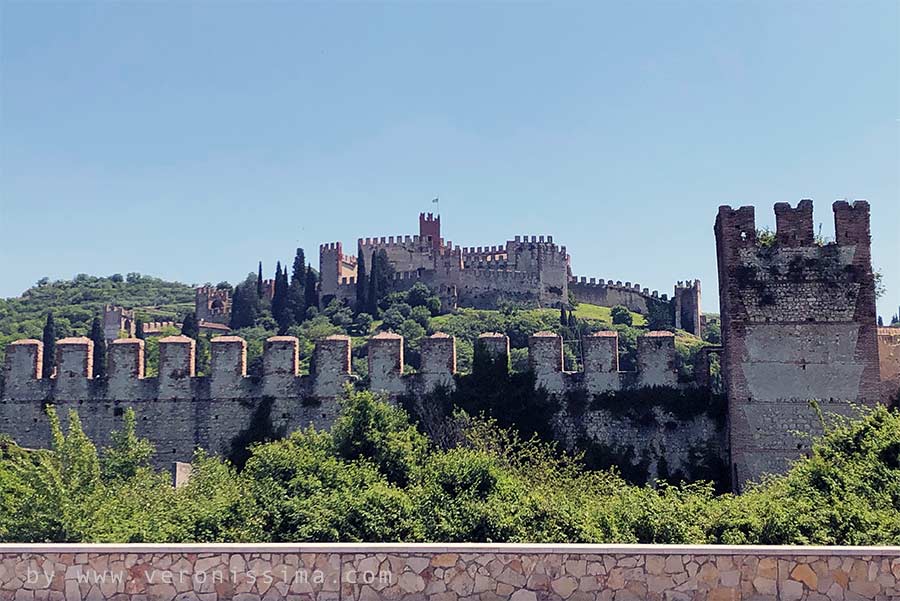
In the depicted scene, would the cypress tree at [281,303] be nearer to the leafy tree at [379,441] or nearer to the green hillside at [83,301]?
the green hillside at [83,301]

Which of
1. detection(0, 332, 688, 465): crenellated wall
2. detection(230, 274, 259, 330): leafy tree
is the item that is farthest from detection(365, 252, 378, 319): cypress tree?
detection(0, 332, 688, 465): crenellated wall

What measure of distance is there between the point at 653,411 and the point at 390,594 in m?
16.7

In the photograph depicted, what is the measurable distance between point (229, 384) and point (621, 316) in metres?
74.5

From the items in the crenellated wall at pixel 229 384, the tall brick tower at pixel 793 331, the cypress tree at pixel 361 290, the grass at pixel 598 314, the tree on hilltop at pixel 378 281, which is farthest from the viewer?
the grass at pixel 598 314

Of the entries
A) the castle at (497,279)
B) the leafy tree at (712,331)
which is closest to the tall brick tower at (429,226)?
the castle at (497,279)

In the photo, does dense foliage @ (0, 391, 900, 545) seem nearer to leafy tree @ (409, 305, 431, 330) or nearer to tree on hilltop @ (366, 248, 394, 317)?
leafy tree @ (409, 305, 431, 330)

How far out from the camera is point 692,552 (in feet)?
39.9

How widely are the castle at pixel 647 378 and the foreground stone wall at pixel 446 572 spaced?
13716 mm

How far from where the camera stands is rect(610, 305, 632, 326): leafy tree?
9844cm

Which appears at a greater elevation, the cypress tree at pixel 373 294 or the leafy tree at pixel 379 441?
the cypress tree at pixel 373 294

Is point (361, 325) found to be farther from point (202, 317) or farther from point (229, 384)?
point (229, 384)

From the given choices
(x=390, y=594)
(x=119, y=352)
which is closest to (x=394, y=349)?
(x=119, y=352)

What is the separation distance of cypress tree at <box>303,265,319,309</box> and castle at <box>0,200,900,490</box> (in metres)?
72.0

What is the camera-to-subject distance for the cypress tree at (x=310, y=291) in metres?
103
